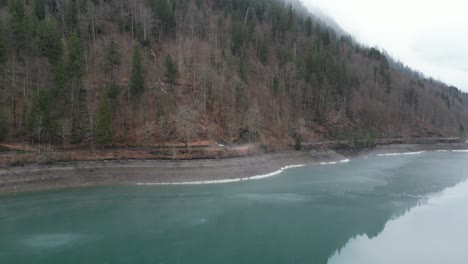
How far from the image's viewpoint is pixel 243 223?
28.7 meters

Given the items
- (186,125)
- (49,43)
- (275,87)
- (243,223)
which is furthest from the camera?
(275,87)

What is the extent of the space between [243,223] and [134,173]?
1799 cm

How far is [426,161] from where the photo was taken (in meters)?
67.8

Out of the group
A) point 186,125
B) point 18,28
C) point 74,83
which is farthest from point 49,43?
point 186,125

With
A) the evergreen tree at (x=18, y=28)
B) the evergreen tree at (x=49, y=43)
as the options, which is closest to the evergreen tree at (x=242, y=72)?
the evergreen tree at (x=49, y=43)

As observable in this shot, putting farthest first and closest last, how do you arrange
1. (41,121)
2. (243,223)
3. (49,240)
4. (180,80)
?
(180,80) → (41,121) → (243,223) → (49,240)

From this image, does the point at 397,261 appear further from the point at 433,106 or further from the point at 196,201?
the point at 433,106

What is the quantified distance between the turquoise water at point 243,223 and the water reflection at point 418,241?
0.06 meters

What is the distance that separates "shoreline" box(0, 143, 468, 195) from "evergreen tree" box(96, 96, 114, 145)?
3.47 metres

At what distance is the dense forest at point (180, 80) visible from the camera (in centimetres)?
4744

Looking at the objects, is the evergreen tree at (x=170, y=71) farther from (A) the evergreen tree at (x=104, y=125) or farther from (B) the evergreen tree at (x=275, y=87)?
(B) the evergreen tree at (x=275, y=87)

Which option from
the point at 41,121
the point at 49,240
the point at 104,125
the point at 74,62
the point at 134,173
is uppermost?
the point at 74,62

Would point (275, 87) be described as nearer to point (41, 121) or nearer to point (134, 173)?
point (134, 173)

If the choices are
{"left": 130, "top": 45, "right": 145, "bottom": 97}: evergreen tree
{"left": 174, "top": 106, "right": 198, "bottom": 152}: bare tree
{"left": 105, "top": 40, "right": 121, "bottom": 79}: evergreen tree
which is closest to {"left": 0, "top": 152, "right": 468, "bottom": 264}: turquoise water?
{"left": 174, "top": 106, "right": 198, "bottom": 152}: bare tree
